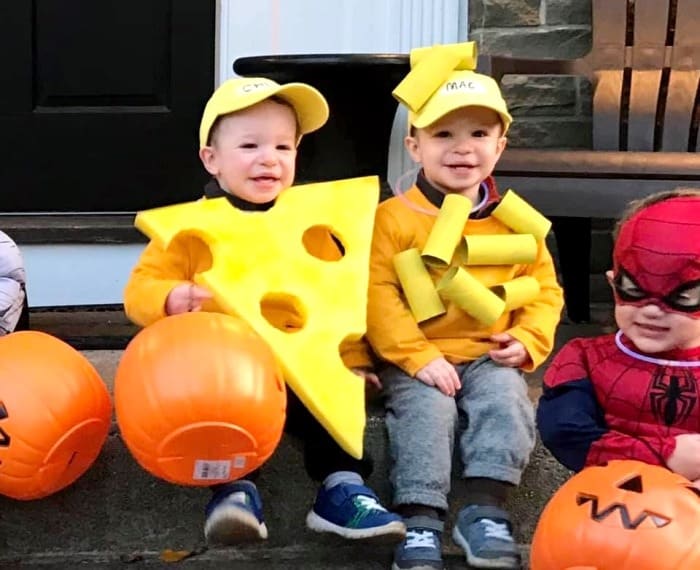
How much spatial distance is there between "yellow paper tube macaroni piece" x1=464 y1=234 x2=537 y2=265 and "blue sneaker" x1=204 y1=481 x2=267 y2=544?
23.8 inches

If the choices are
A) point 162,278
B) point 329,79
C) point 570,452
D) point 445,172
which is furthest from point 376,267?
point 329,79

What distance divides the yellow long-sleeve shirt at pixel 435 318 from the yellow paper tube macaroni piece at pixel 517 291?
2cm

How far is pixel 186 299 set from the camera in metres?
1.97

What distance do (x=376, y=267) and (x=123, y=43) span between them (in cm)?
148

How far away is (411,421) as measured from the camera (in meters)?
1.95

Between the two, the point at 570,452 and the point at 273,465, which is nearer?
the point at 570,452

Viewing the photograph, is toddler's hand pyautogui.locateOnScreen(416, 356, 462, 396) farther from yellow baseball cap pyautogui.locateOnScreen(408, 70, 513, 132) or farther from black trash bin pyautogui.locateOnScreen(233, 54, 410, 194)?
black trash bin pyautogui.locateOnScreen(233, 54, 410, 194)

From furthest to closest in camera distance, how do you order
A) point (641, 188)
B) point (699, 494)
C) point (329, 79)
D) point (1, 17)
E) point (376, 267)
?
point (1, 17) → point (329, 79) → point (641, 188) → point (376, 267) → point (699, 494)

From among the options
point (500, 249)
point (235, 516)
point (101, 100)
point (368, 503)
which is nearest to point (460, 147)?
point (500, 249)

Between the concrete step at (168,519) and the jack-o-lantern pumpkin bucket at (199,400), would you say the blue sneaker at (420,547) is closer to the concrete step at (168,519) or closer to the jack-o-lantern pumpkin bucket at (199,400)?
the concrete step at (168,519)

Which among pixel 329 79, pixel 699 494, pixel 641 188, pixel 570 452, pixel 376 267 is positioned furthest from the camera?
pixel 329 79

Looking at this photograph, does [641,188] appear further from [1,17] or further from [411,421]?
[1,17]

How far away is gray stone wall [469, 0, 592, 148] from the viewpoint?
10.6ft

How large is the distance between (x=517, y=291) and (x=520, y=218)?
→ 15 cm
